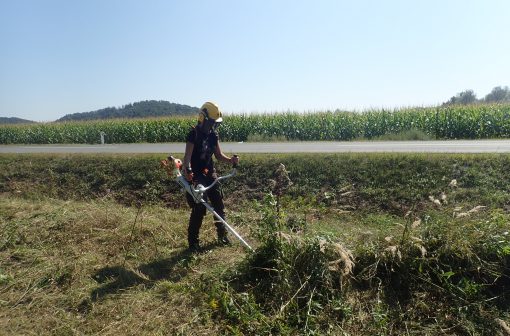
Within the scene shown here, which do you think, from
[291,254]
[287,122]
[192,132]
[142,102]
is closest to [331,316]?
[291,254]

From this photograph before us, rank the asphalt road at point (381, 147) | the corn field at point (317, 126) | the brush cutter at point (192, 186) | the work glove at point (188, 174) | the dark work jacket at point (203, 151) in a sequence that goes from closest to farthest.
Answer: the work glove at point (188, 174) → the brush cutter at point (192, 186) → the dark work jacket at point (203, 151) → the asphalt road at point (381, 147) → the corn field at point (317, 126)

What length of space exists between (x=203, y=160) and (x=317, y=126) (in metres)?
17.7

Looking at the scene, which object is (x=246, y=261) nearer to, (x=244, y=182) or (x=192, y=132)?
(x=192, y=132)

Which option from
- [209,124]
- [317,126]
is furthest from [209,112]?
[317,126]

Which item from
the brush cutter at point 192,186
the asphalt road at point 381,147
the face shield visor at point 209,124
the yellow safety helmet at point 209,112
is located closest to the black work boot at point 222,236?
the brush cutter at point 192,186

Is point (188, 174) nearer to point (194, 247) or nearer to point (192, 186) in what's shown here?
point (192, 186)

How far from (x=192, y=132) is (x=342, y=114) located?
62.7ft

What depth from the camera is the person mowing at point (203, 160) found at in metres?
4.99

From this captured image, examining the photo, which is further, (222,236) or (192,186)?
(222,236)

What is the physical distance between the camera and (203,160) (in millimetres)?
5227

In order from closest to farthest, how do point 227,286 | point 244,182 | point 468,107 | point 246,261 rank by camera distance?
point 227,286 → point 246,261 → point 244,182 → point 468,107

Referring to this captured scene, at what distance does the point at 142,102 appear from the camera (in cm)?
5475

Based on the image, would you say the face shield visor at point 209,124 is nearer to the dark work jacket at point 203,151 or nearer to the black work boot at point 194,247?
the dark work jacket at point 203,151

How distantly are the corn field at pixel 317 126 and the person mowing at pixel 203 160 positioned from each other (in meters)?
16.9
